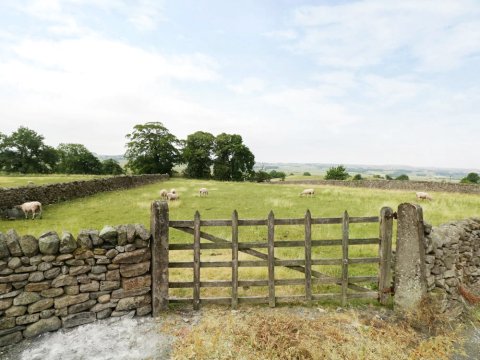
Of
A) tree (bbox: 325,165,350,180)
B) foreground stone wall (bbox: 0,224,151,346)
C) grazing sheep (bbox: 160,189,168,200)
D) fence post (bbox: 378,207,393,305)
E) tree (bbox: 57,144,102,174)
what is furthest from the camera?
tree (bbox: 325,165,350,180)

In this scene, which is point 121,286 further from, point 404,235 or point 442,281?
point 442,281

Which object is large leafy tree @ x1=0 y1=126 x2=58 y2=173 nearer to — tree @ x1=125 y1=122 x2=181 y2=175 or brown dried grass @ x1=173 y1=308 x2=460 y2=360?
tree @ x1=125 y1=122 x2=181 y2=175

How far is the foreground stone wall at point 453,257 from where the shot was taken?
7531mm

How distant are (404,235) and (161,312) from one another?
233 inches

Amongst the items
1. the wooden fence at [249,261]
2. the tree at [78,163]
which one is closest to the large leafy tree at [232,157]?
the tree at [78,163]

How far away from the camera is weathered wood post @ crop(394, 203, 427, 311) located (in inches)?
277

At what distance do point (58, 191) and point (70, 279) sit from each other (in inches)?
752

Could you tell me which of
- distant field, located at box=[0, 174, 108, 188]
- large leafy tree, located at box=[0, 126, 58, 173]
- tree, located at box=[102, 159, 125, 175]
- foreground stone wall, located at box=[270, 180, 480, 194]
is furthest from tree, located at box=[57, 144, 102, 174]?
foreground stone wall, located at box=[270, 180, 480, 194]

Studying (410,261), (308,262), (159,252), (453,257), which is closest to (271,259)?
(308,262)

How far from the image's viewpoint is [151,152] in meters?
69.3

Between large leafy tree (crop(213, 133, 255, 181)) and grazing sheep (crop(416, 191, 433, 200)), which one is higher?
large leafy tree (crop(213, 133, 255, 181))

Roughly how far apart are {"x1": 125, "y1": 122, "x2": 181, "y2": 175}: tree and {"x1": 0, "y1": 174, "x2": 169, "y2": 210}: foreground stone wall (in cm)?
3317

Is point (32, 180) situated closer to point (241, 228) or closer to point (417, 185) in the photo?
point (241, 228)

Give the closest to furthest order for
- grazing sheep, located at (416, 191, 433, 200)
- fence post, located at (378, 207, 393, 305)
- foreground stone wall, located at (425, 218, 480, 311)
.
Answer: fence post, located at (378, 207, 393, 305)
foreground stone wall, located at (425, 218, 480, 311)
grazing sheep, located at (416, 191, 433, 200)
